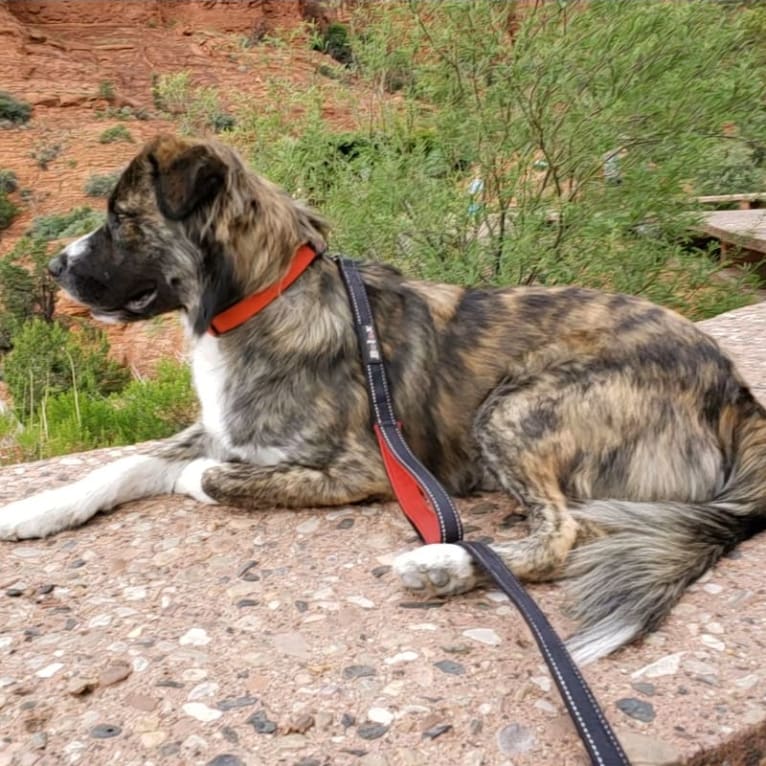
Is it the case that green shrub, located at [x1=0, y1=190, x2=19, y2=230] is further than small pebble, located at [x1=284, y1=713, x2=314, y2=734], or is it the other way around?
green shrub, located at [x1=0, y1=190, x2=19, y2=230]

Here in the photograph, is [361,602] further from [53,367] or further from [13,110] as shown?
[13,110]

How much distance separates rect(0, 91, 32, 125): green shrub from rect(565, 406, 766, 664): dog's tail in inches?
1725

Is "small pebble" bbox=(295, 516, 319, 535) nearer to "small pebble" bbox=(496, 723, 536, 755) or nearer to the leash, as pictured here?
the leash

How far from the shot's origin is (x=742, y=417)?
2.99 meters

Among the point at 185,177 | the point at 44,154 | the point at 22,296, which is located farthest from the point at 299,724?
the point at 44,154

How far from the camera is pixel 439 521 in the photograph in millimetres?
2641

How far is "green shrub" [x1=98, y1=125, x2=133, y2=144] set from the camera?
39.7 meters

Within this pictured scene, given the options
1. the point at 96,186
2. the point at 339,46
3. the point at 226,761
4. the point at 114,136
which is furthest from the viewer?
the point at 114,136

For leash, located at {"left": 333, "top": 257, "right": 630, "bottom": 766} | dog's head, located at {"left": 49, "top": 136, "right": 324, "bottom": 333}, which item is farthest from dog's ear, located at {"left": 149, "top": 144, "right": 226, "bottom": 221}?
leash, located at {"left": 333, "top": 257, "right": 630, "bottom": 766}

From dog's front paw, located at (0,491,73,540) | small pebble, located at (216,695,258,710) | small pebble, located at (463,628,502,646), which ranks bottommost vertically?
small pebble, located at (463,628,502,646)

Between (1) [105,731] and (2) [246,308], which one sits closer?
(1) [105,731]

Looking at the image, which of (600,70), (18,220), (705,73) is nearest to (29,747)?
(600,70)

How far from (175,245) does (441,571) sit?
158 cm

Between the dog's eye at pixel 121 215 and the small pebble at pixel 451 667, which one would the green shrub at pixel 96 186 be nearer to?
the dog's eye at pixel 121 215
